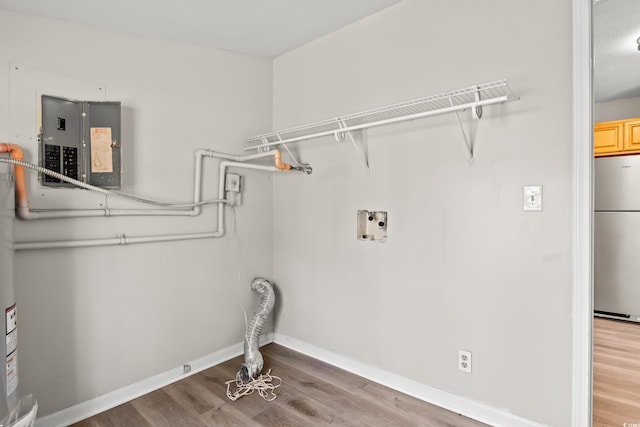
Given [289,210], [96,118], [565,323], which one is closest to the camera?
[565,323]

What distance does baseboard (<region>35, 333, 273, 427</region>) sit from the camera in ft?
6.10

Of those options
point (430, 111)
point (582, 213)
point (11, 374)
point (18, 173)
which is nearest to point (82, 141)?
point (18, 173)

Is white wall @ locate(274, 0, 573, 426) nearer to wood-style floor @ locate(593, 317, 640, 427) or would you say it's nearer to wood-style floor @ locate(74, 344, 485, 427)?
wood-style floor @ locate(74, 344, 485, 427)

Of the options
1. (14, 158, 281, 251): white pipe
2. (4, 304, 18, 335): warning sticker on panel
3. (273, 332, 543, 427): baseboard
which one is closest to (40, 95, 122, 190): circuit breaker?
(14, 158, 281, 251): white pipe

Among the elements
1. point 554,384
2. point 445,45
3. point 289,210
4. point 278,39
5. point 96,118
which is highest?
point 278,39

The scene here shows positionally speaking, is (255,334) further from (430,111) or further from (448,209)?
(430,111)

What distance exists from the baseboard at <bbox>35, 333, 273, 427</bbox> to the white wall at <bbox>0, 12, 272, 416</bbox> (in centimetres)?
4

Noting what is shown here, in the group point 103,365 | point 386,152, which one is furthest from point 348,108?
point 103,365

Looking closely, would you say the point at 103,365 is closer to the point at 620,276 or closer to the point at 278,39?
the point at 278,39

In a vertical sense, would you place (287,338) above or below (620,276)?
below

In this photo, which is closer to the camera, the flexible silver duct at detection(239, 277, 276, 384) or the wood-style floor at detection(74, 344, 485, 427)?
the wood-style floor at detection(74, 344, 485, 427)

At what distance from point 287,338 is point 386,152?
1753 millimetres

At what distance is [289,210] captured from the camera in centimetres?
283

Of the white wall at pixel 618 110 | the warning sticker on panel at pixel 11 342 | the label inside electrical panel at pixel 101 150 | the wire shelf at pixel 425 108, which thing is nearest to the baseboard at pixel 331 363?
the warning sticker on panel at pixel 11 342
